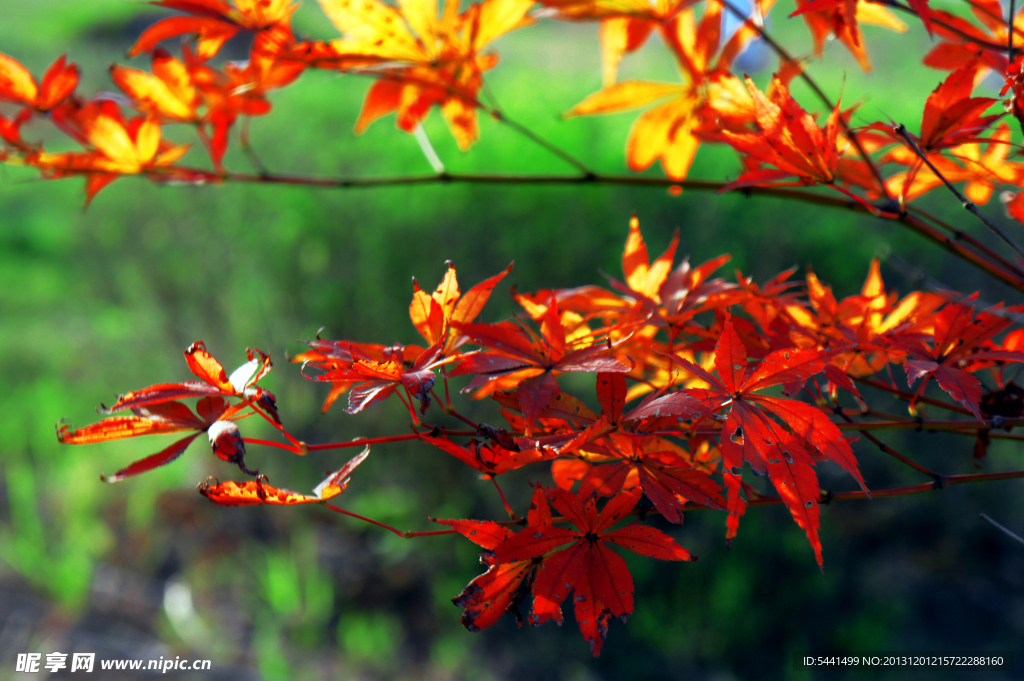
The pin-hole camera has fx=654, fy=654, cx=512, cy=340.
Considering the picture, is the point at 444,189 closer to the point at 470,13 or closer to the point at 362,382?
the point at 470,13

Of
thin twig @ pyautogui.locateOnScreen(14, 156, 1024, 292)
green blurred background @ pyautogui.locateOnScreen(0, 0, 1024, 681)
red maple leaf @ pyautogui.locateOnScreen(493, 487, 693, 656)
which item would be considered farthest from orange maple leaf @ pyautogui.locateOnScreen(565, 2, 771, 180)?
green blurred background @ pyautogui.locateOnScreen(0, 0, 1024, 681)

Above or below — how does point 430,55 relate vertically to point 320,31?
above

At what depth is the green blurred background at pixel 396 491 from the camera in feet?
5.75

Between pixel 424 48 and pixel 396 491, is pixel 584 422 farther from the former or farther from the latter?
pixel 396 491

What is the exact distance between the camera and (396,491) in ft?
6.80

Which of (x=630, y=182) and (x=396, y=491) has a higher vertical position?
(x=630, y=182)

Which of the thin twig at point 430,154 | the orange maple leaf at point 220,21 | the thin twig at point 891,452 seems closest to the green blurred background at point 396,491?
the thin twig at point 430,154

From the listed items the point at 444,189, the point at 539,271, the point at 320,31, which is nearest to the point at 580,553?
the point at 539,271

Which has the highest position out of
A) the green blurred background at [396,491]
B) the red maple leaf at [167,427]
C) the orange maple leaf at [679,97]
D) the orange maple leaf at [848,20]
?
the orange maple leaf at [848,20]

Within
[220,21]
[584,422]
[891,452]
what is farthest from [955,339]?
[220,21]

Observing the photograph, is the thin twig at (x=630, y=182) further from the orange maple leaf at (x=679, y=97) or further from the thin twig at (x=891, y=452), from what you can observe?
the thin twig at (x=891, y=452)

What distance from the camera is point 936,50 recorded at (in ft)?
2.11

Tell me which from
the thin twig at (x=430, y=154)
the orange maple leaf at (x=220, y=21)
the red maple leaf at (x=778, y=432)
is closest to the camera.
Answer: the red maple leaf at (x=778, y=432)

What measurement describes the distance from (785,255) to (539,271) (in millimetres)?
665
